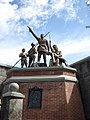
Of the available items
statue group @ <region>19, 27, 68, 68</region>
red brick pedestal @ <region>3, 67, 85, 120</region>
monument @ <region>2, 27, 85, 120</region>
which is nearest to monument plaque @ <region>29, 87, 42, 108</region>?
monument @ <region>2, 27, 85, 120</region>

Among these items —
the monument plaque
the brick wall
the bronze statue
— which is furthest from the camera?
the bronze statue

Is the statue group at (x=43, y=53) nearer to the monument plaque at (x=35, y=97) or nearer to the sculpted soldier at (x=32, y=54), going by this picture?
the sculpted soldier at (x=32, y=54)

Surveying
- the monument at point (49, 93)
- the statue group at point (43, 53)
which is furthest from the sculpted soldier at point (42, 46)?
the monument at point (49, 93)

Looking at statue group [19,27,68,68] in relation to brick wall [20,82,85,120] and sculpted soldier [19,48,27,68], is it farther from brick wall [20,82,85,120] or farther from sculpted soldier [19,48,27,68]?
brick wall [20,82,85,120]

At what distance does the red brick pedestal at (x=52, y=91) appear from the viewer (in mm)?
11625

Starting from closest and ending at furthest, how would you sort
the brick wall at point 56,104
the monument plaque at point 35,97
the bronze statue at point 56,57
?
the brick wall at point 56,104, the monument plaque at point 35,97, the bronze statue at point 56,57

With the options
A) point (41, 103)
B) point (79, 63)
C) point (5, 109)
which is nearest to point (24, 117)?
point (41, 103)

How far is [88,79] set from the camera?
13672mm

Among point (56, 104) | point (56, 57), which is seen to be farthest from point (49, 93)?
point (56, 57)

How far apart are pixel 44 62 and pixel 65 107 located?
10.8 feet

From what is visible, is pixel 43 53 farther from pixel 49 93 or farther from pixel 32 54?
pixel 49 93

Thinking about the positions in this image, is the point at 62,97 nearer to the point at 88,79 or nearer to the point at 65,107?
the point at 65,107

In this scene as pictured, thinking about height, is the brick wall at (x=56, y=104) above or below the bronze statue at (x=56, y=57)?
below

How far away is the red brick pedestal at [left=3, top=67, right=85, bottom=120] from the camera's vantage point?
458 inches
